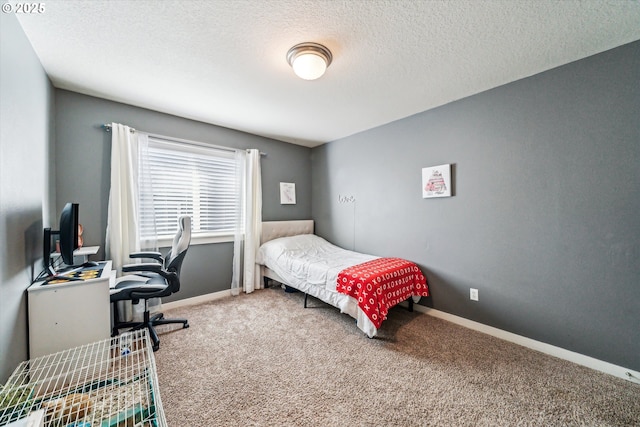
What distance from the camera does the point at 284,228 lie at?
4074mm

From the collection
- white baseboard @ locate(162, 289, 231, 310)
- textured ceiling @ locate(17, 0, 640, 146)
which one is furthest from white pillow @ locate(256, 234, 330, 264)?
textured ceiling @ locate(17, 0, 640, 146)

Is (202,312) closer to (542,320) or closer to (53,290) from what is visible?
(53,290)

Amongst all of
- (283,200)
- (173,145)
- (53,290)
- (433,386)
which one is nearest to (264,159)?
(283,200)

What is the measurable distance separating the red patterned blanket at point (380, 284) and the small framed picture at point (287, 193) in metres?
1.91

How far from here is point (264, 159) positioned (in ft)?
12.9

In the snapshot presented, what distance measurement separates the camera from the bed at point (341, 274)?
228 cm

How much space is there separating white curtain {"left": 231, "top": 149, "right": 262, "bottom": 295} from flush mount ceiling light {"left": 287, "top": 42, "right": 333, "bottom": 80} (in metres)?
1.98

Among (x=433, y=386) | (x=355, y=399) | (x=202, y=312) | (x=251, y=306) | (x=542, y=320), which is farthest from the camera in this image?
(x=251, y=306)

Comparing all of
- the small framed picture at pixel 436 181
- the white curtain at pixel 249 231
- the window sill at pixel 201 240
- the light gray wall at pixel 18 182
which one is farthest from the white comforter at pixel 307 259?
the light gray wall at pixel 18 182

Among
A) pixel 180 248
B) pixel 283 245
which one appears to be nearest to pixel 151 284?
pixel 180 248

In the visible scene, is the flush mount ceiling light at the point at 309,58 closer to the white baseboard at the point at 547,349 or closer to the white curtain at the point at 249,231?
the white curtain at the point at 249,231

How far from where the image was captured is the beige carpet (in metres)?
1.47

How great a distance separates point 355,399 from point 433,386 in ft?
1.92

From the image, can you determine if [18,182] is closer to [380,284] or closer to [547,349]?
[380,284]
